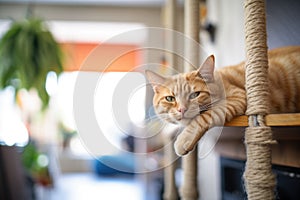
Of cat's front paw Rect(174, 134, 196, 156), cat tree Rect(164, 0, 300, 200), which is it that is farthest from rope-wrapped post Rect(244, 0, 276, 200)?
cat's front paw Rect(174, 134, 196, 156)

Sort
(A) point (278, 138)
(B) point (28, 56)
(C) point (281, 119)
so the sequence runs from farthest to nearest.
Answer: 1. (B) point (28, 56)
2. (A) point (278, 138)
3. (C) point (281, 119)

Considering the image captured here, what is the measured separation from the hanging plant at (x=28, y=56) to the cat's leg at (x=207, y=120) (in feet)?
6.62

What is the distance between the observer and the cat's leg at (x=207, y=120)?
1.99 feet

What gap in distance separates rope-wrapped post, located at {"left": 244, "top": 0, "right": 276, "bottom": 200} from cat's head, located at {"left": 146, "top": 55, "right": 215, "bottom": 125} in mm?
75

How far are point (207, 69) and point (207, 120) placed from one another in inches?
3.8

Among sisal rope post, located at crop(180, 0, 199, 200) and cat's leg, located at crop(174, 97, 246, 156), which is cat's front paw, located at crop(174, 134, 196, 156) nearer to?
cat's leg, located at crop(174, 97, 246, 156)

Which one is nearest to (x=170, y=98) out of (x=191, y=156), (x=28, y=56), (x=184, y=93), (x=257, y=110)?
(x=184, y=93)

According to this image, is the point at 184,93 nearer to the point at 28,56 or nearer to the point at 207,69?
the point at 207,69

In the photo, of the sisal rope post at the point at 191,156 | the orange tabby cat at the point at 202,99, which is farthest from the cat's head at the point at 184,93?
the sisal rope post at the point at 191,156

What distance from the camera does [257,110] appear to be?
0.57 metres

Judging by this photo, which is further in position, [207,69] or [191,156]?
[191,156]

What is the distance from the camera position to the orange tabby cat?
611 mm

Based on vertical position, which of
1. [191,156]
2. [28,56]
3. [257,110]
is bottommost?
[191,156]

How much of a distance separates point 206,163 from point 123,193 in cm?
168
